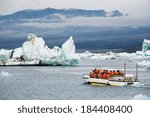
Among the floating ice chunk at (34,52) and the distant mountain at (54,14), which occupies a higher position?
the distant mountain at (54,14)

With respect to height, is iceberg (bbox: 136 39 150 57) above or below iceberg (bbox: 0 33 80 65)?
above

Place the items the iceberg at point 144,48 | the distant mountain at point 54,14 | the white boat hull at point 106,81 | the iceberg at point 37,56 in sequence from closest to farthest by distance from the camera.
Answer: the distant mountain at point 54,14
the white boat hull at point 106,81
the iceberg at point 144,48
the iceberg at point 37,56

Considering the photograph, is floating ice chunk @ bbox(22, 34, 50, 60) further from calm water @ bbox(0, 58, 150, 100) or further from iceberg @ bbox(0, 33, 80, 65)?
calm water @ bbox(0, 58, 150, 100)

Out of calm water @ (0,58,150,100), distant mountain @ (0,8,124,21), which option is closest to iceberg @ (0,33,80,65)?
calm water @ (0,58,150,100)

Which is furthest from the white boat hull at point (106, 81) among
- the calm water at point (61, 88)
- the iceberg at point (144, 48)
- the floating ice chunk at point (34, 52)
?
the floating ice chunk at point (34, 52)

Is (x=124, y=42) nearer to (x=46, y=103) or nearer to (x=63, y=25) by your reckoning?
(x=63, y=25)

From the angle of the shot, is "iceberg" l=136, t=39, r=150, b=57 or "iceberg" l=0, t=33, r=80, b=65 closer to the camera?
"iceberg" l=136, t=39, r=150, b=57

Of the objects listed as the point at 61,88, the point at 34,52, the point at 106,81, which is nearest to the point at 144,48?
the point at 106,81

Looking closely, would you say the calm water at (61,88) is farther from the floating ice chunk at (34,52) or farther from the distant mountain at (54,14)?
the floating ice chunk at (34,52)

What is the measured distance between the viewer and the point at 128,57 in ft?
35.8

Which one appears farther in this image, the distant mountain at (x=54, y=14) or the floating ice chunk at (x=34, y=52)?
the floating ice chunk at (x=34, y=52)

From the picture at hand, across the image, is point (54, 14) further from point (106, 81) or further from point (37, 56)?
point (37, 56)

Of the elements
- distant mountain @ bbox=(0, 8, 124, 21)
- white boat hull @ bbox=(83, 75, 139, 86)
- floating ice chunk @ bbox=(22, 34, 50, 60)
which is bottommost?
white boat hull @ bbox=(83, 75, 139, 86)

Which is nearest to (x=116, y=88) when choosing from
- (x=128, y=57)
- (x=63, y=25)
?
(x=63, y=25)
